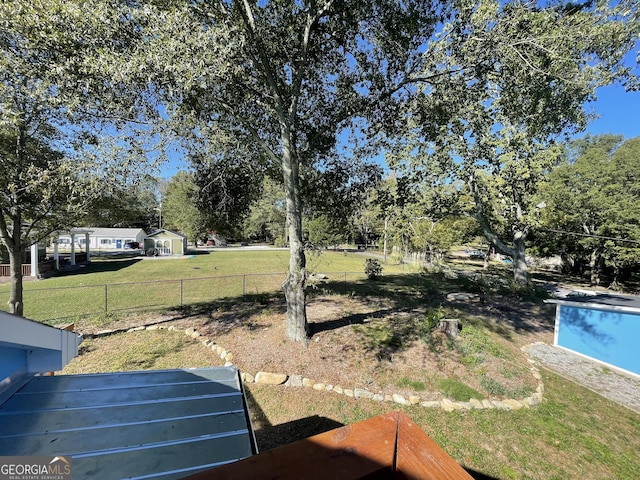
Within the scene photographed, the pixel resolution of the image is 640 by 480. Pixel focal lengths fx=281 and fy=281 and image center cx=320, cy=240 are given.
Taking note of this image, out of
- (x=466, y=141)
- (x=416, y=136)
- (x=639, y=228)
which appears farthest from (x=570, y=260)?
(x=416, y=136)

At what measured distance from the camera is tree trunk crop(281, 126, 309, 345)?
6.14 meters

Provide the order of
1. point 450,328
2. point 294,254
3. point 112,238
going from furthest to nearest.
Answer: point 112,238 < point 450,328 < point 294,254

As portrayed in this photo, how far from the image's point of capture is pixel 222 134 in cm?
596

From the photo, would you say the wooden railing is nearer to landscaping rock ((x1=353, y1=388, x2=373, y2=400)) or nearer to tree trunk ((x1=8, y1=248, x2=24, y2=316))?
tree trunk ((x1=8, y1=248, x2=24, y2=316))

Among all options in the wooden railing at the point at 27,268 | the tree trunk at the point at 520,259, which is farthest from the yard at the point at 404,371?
the wooden railing at the point at 27,268

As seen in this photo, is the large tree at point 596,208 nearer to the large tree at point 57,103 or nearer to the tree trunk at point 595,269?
the tree trunk at point 595,269

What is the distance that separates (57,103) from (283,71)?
169 inches

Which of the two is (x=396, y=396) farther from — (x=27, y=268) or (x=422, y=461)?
(x=27, y=268)

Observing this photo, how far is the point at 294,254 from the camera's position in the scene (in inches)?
247

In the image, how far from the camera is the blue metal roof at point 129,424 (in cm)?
159

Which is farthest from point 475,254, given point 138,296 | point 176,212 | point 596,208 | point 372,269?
point 138,296

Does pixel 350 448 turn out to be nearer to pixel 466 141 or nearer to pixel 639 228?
pixel 466 141

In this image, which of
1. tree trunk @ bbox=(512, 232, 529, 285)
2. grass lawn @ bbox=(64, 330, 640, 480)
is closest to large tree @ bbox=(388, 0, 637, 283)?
grass lawn @ bbox=(64, 330, 640, 480)

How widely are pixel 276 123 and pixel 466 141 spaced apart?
707cm
